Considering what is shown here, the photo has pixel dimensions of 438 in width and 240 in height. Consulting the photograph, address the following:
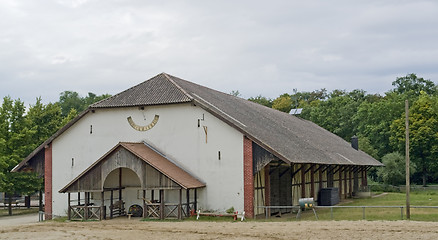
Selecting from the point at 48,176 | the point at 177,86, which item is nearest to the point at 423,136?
the point at 177,86

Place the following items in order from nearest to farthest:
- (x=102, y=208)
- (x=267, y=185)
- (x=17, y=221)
A: (x=102, y=208)
(x=267, y=185)
(x=17, y=221)

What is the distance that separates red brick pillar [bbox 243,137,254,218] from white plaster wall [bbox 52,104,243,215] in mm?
252

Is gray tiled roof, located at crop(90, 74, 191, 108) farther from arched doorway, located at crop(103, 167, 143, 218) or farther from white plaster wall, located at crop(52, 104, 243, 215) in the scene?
arched doorway, located at crop(103, 167, 143, 218)

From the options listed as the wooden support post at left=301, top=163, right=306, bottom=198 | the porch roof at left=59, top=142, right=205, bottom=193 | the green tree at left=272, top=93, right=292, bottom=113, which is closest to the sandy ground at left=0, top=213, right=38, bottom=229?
the porch roof at left=59, top=142, right=205, bottom=193

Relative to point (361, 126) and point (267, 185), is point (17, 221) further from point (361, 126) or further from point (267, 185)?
point (361, 126)

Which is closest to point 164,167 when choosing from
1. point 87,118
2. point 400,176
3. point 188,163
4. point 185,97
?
point 188,163

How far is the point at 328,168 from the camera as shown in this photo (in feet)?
128

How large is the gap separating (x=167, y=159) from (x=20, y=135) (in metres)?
16.2

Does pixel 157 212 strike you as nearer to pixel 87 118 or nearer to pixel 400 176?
pixel 87 118

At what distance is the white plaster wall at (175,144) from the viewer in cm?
2789

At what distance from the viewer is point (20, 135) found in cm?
4044

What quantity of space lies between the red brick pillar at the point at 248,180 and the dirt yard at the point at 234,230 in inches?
62.2

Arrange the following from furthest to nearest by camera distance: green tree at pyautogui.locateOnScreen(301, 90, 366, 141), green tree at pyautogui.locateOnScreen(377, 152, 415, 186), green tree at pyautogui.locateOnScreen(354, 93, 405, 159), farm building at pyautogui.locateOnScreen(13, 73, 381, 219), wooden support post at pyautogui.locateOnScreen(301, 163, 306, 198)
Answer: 1. green tree at pyautogui.locateOnScreen(301, 90, 366, 141)
2. green tree at pyautogui.locateOnScreen(354, 93, 405, 159)
3. green tree at pyautogui.locateOnScreen(377, 152, 415, 186)
4. wooden support post at pyautogui.locateOnScreen(301, 163, 306, 198)
5. farm building at pyautogui.locateOnScreen(13, 73, 381, 219)

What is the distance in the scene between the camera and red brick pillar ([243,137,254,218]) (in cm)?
2703
